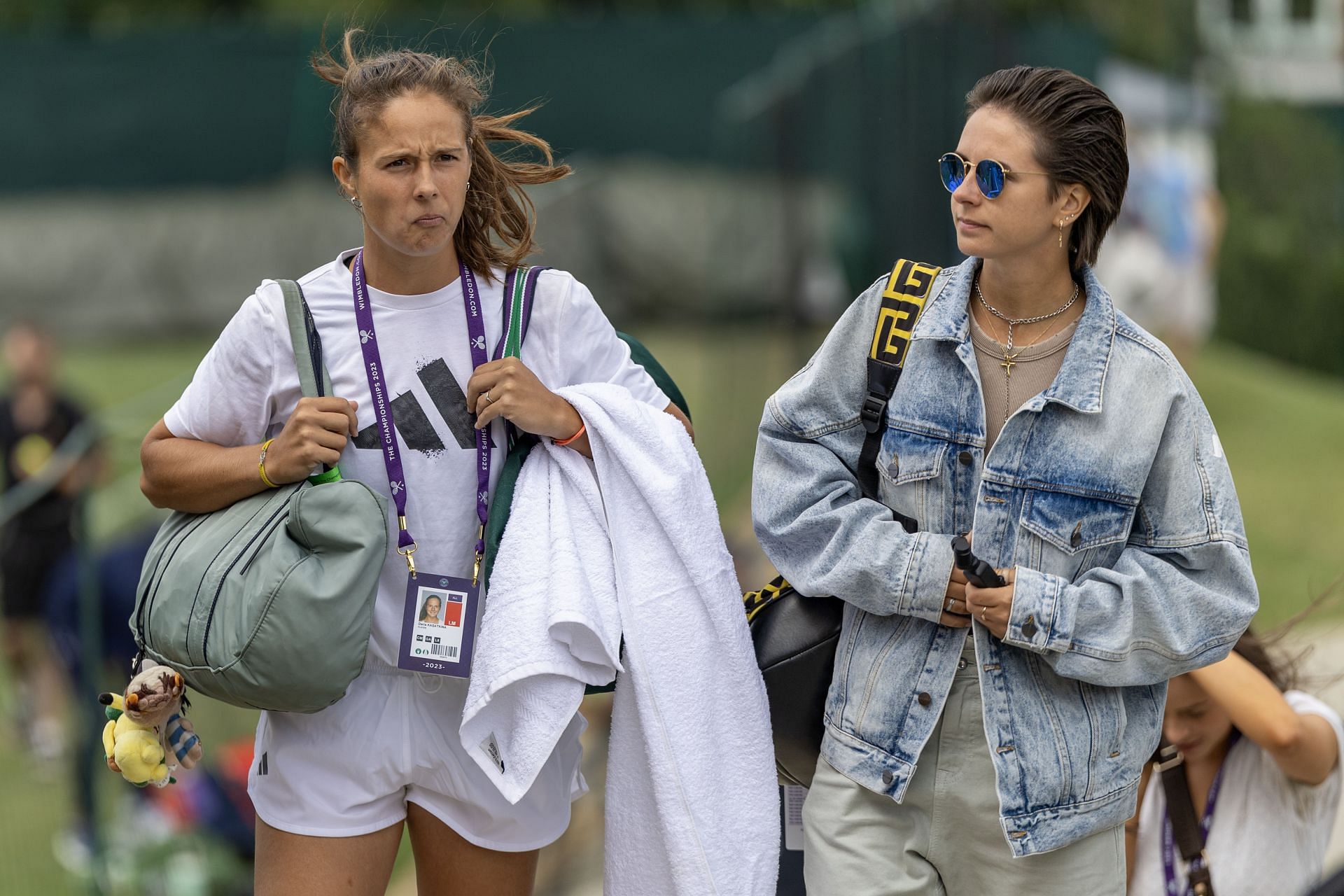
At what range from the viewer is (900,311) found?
9.15 feet

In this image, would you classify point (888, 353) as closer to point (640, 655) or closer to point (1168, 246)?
point (640, 655)

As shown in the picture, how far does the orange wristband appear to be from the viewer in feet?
9.23

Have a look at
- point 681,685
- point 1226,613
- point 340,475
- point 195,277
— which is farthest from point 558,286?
point 195,277

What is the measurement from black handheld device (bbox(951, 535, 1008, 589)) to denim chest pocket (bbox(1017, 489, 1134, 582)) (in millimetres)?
79

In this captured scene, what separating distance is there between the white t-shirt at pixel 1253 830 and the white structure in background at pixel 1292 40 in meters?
18.6

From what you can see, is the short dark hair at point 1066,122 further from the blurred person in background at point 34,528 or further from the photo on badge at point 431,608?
the blurred person in background at point 34,528

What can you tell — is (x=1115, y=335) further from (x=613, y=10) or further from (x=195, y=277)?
(x=613, y=10)

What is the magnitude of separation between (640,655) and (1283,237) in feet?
50.4

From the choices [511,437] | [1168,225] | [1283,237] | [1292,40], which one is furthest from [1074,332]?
[1292,40]

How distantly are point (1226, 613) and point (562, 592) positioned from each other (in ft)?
3.45

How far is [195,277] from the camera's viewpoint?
19469 mm

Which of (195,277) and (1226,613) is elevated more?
(1226,613)

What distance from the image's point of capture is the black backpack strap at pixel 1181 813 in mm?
3346

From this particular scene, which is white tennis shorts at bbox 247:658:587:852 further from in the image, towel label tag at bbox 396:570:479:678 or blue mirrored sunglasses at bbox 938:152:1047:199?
blue mirrored sunglasses at bbox 938:152:1047:199
